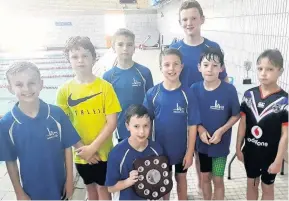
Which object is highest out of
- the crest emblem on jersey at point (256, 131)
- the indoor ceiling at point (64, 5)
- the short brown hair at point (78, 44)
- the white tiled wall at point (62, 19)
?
the indoor ceiling at point (64, 5)

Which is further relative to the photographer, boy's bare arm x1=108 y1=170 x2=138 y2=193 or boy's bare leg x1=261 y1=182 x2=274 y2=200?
boy's bare leg x1=261 y1=182 x2=274 y2=200

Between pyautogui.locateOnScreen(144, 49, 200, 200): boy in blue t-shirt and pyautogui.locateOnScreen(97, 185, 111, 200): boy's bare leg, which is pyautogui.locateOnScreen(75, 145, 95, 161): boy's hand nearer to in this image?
pyautogui.locateOnScreen(97, 185, 111, 200): boy's bare leg

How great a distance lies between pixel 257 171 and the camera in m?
1.67

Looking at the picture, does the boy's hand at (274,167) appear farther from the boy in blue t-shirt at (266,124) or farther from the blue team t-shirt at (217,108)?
the blue team t-shirt at (217,108)

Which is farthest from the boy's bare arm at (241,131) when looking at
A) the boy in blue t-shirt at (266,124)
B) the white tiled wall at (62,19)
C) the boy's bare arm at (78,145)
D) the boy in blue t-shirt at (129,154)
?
the white tiled wall at (62,19)

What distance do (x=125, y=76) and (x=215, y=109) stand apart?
2.10 feet

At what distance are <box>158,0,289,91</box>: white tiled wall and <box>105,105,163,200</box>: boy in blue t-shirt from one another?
1772 mm

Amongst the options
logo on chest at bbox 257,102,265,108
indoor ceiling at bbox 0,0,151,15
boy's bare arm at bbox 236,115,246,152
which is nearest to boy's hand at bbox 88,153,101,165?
boy's bare arm at bbox 236,115,246,152

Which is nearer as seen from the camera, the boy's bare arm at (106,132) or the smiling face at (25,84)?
the smiling face at (25,84)

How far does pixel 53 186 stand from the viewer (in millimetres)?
1443

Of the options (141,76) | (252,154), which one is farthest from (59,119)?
(252,154)

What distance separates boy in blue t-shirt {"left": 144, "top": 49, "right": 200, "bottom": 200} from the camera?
1635 mm

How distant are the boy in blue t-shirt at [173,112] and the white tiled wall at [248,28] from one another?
142cm

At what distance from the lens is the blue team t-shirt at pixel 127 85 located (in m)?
1.89
